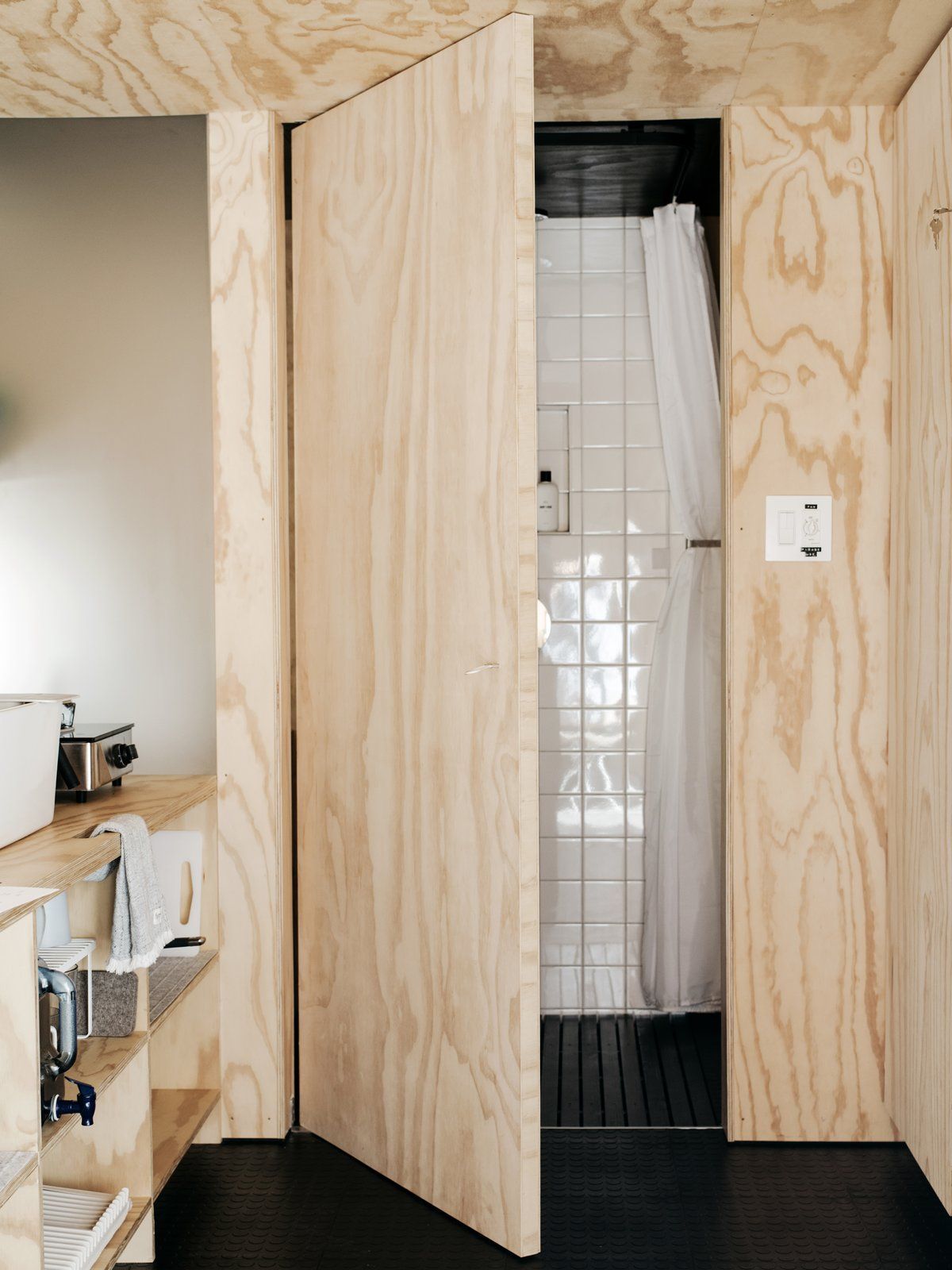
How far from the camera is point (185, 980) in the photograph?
225 centimetres

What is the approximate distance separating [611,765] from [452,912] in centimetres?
120

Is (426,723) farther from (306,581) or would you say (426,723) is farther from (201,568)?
(201,568)

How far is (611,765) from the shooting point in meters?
3.22

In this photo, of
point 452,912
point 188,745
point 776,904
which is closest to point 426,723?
point 452,912

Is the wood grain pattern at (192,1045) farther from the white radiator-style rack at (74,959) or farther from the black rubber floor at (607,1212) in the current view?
the white radiator-style rack at (74,959)

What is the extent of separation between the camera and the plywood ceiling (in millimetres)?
1945

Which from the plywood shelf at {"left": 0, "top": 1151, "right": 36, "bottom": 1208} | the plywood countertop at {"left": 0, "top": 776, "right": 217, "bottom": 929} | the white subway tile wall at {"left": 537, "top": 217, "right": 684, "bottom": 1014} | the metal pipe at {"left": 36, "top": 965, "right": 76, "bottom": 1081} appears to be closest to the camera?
the plywood shelf at {"left": 0, "top": 1151, "right": 36, "bottom": 1208}

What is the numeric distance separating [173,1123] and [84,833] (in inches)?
30.5

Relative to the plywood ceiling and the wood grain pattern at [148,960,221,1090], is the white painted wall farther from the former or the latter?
the wood grain pattern at [148,960,221,1090]

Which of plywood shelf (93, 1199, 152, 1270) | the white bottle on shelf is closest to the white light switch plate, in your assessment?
the white bottle on shelf

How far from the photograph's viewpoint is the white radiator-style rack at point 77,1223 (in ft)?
5.62

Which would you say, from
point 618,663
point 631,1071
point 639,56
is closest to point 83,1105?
point 631,1071

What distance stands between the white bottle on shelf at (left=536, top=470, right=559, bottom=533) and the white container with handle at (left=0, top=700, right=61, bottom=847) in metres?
1.64

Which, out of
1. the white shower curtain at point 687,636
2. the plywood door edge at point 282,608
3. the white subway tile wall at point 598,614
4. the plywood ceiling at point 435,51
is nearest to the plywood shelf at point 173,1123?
the plywood door edge at point 282,608
